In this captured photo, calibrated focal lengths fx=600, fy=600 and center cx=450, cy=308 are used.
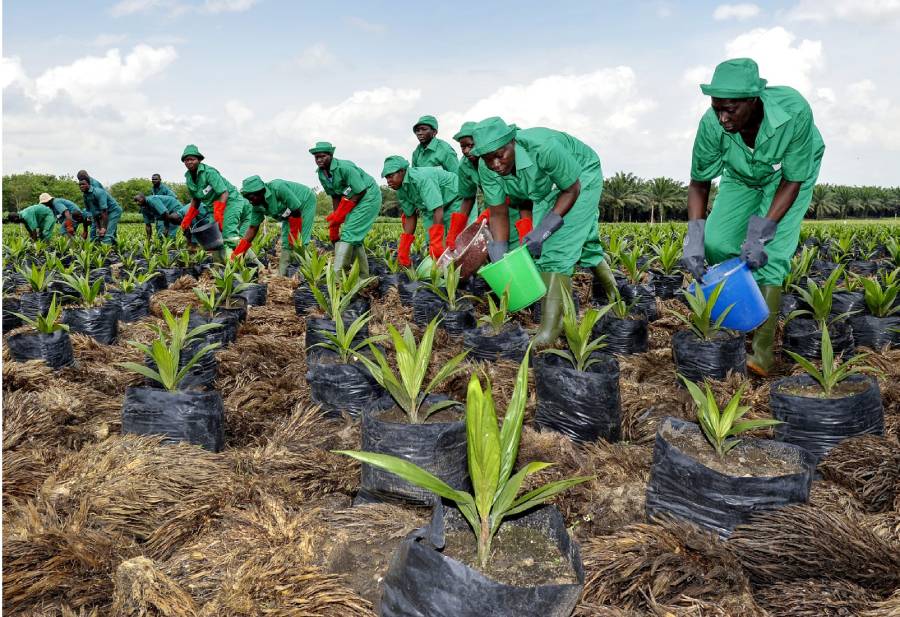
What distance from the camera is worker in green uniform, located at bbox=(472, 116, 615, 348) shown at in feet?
12.3

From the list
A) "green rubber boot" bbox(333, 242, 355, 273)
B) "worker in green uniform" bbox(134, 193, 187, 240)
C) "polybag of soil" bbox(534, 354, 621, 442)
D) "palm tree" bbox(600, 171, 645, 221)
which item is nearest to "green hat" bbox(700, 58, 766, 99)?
"polybag of soil" bbox(534, 354, 621, 442)

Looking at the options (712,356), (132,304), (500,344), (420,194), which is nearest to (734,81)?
(712,356)

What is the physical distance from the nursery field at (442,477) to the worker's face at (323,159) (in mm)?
3600

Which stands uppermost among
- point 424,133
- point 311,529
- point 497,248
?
point 424,133

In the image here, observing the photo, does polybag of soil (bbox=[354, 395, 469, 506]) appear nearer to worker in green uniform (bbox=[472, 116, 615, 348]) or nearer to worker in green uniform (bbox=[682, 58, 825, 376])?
worker in green uniform (bbox=[472, 116, 615, 348])

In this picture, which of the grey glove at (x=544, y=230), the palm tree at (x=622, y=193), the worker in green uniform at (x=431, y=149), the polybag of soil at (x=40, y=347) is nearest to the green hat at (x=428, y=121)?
the worker in green uniform at (x=431, y=149)

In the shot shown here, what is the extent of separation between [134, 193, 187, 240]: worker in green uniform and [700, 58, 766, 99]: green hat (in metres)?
11.1

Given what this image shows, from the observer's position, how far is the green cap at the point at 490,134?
353cm

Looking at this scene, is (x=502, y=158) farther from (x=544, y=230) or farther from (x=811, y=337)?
(x=811, y=337)

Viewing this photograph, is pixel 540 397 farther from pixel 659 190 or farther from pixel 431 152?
pixel 659 190

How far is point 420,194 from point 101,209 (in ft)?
27.5

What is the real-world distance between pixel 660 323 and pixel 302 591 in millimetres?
4195

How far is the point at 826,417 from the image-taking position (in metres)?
2.45

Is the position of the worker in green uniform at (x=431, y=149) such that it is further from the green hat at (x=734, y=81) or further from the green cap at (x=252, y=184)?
the green hat at (x=734, y=81)
